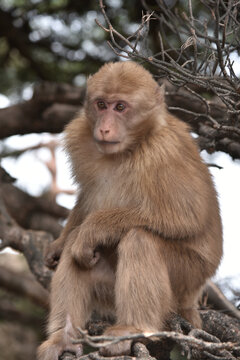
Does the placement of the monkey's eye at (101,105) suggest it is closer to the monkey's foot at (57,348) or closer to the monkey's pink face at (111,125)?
the monkey's pink face at (111,125)

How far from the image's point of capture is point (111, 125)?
4.75m

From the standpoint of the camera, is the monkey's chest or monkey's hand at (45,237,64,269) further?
monkey's hand at (45,237,64,269)

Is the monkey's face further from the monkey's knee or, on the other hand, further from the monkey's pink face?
the monkey's knee

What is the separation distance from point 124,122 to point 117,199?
615 millimetres

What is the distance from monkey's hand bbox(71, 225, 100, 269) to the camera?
4.59 m

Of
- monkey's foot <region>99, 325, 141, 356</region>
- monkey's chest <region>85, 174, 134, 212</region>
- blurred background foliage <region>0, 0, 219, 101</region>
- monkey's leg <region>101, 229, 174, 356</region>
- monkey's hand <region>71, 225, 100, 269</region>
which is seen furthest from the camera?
blurred background foliage <region>0, 0, 219, 101</region>

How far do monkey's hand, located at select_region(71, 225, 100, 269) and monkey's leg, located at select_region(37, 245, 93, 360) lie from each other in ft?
0.42

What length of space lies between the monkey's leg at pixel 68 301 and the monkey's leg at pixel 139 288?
0.48 meters

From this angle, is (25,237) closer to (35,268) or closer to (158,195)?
(35,268)

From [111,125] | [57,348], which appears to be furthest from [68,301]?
[111,125]

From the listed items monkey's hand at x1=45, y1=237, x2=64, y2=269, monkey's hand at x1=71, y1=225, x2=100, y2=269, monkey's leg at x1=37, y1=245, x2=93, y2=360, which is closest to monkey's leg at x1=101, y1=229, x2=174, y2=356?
monkey's hand at x1=71, y1=225, x2=100, y2=269

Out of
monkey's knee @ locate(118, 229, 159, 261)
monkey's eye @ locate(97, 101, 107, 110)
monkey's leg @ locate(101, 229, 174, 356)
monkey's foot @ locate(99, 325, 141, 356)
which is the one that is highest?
monkey's eye @ locate(97, 101, 107, 110)

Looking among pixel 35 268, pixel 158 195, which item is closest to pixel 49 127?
pixel 35 268

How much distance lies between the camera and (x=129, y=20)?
7520 mm
